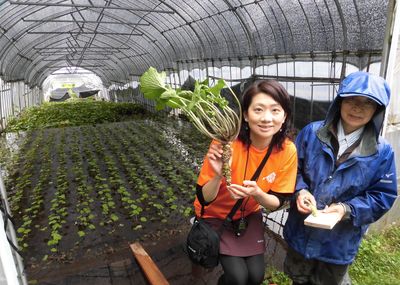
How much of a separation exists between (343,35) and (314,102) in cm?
149

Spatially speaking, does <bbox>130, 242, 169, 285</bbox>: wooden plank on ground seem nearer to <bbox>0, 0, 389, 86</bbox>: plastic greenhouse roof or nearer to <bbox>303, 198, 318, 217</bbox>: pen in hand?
<bbox>303, 198, 318, 217</bbox>: pen in hand

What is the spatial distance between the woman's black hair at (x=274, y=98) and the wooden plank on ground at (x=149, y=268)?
5.75 feet

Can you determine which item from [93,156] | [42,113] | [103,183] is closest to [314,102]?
[103,183]

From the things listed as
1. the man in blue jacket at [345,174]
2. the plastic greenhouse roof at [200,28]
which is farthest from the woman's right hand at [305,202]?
the plastic greenhouse roof at [200,28]

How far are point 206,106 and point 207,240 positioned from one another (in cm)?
93

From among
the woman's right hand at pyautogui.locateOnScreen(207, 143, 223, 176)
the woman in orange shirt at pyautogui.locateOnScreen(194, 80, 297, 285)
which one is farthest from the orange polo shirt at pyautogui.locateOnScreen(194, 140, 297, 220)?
the woman's right hand at pyautogui.locateOnScreen(207, 143, 223, 176)

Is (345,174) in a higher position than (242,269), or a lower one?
higher

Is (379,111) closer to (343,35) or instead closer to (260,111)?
(260,111)

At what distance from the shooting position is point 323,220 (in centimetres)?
173

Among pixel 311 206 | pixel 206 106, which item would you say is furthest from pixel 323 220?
pixel 206 106

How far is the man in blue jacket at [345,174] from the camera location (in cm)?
181

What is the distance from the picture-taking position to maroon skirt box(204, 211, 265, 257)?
2.15 meters

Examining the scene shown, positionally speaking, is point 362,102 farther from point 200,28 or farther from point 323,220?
point 200,28

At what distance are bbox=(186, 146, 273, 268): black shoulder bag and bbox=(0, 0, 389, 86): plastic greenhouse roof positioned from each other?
191 centimetres
